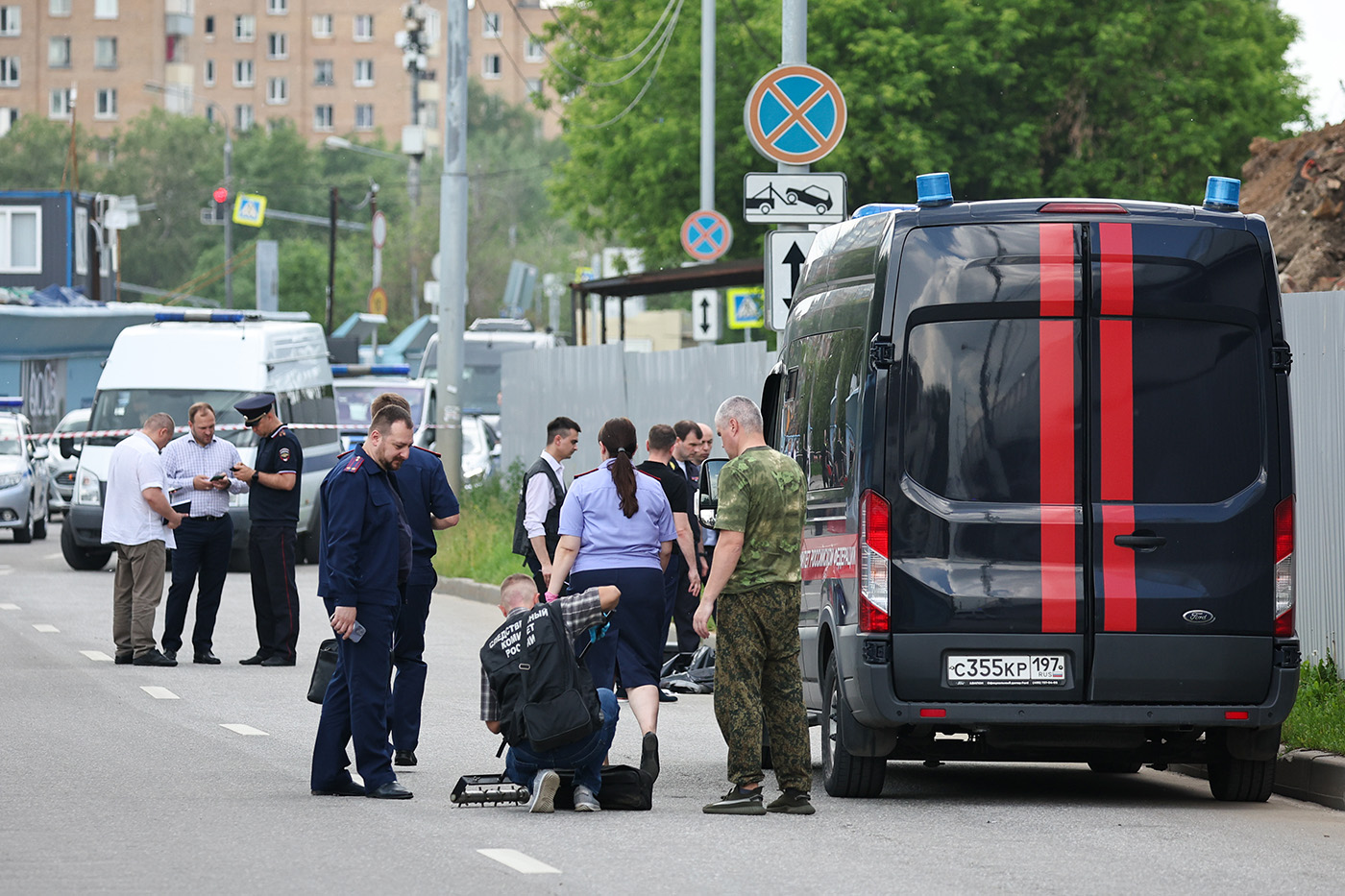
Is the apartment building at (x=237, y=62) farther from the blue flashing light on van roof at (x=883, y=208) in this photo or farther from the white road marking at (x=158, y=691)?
the blue flashing light on van roof at (x=883, y=208)

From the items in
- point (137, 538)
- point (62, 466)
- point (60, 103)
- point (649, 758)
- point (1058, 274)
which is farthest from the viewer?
point (60, 103)

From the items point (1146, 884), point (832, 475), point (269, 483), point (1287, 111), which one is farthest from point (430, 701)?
point (1287, 111)

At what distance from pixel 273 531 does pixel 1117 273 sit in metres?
8.80

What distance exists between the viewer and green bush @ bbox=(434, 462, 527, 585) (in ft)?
79.6

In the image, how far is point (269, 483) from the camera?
17000 mm

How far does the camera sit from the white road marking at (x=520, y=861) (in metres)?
8.19

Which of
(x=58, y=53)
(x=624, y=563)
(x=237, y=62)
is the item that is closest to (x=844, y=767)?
(x=624, y=563)

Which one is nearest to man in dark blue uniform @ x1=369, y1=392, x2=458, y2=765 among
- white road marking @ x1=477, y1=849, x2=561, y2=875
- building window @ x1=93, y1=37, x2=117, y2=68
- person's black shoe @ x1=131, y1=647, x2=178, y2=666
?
white road marking @ x1=477, y1=849, x2=561, y2=875

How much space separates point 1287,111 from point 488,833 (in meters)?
33.5

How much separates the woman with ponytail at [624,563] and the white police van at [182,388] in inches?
571

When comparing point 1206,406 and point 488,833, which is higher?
point 1206,406

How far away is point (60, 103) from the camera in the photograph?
11806 cm

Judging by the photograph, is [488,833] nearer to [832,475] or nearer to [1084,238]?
[832,475]

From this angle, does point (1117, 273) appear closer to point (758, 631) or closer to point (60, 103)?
point (758, 631)
